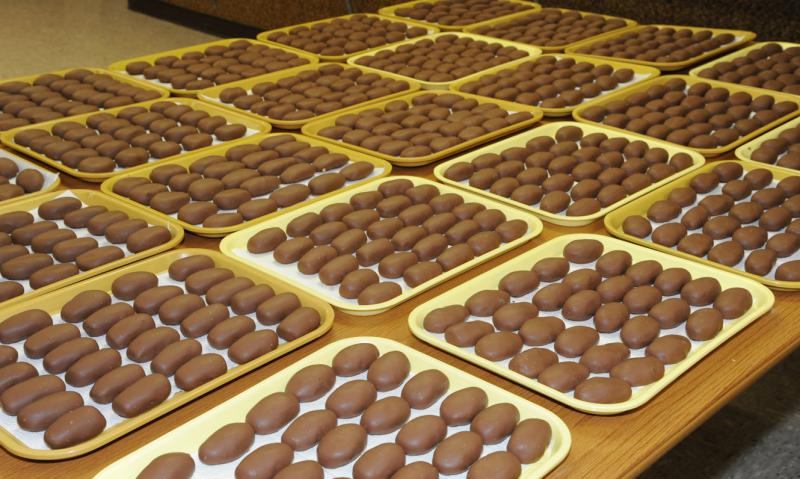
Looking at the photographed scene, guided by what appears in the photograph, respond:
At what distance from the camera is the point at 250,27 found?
470 centimetres

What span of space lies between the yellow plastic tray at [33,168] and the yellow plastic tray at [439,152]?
20.9 inches

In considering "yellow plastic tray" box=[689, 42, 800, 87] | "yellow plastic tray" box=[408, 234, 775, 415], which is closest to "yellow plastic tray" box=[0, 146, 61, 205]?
"yellow plastic tray" box=[408, 234, 775, 415]

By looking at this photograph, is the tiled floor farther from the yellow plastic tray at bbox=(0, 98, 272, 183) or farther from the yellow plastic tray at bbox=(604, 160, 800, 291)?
the yellow plastic tray at bbox=(0, 98, 272, 183)

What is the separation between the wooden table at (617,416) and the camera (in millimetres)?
852

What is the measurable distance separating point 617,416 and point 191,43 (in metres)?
4.64

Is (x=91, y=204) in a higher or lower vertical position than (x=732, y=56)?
lower

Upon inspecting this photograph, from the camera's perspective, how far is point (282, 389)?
3.11ft

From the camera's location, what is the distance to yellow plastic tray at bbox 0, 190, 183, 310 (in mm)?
1173

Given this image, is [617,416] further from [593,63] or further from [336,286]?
[593,63]

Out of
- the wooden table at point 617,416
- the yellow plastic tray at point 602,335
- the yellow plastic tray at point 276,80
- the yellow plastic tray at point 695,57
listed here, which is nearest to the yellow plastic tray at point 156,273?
the wooden table at point 617,416

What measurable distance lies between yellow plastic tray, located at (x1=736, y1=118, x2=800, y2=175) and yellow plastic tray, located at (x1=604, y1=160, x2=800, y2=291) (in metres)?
0.02

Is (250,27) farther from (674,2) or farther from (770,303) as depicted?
(770,303)

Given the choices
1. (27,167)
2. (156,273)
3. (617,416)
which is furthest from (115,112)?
(617,416)

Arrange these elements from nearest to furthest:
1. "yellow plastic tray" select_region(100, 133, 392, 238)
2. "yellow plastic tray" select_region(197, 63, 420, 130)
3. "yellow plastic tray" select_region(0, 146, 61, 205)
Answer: "yellow plastic tray" select_region(100, 133, 392, 238) < "yellow plastic tray" select_region(0, 146, 61, 205) < "yellow plastic tray" select_region(197, 63, 420, 130)
